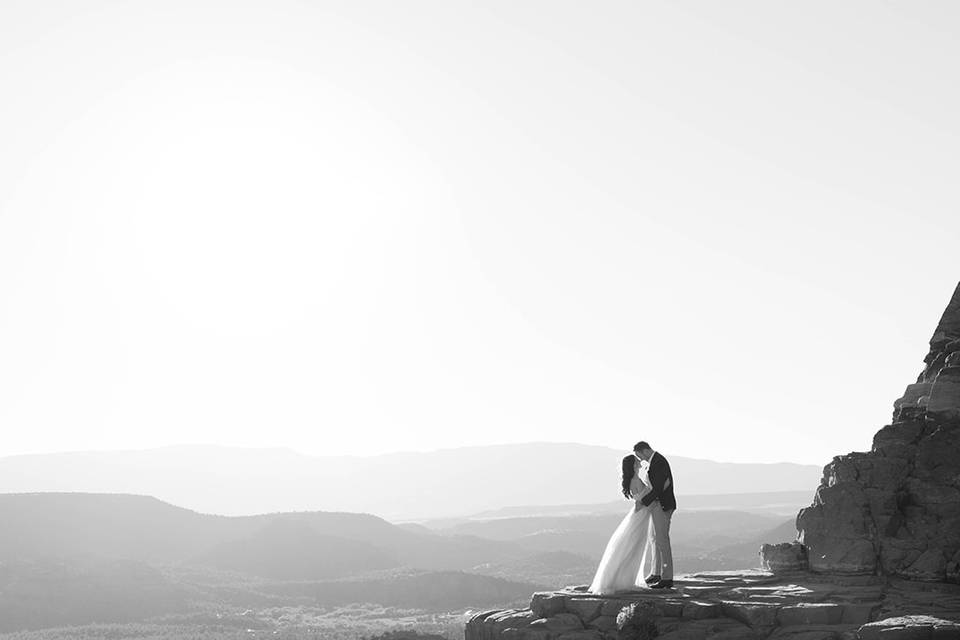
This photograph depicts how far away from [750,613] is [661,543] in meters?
2.89

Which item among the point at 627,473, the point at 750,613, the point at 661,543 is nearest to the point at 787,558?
the point at 661,543

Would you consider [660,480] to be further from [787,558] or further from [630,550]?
[787,558]

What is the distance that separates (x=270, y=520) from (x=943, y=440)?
92760mm

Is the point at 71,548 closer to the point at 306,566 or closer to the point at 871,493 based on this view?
the point at 306,566

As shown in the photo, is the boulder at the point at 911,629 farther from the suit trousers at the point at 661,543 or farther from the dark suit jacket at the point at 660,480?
the dark suit jacket at the point at 660,480

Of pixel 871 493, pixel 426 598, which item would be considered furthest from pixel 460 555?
pixel 871 493

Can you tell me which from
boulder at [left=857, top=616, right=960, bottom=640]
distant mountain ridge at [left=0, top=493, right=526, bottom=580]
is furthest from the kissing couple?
distant mountain ridge at [left=0, top=493, right=526, bottom=580]

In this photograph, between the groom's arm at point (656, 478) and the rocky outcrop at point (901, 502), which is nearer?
the groom's arm at point (656, 478)

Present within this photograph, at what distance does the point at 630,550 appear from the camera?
21.9 m

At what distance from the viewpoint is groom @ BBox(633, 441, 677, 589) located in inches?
832

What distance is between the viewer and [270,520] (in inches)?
4237

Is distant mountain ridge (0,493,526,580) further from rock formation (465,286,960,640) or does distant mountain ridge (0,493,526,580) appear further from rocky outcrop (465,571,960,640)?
rocky outcrop (465,571,960,640)

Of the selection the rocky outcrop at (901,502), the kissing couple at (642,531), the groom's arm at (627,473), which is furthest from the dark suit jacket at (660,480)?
the rocky outcrop at (901,502)

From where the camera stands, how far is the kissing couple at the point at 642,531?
2125 cm
